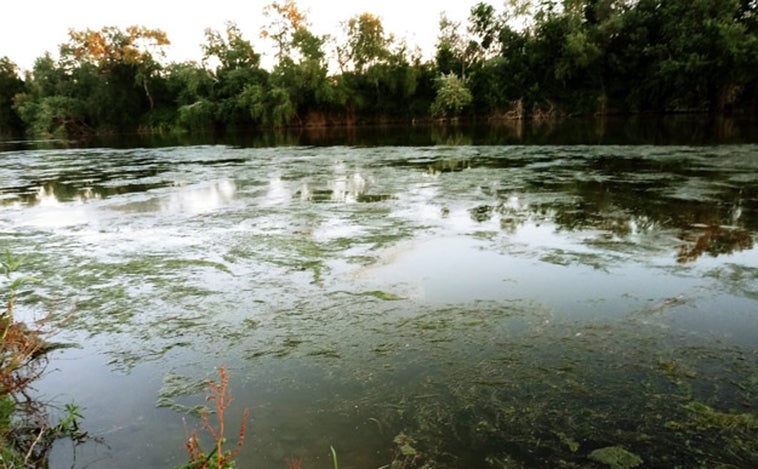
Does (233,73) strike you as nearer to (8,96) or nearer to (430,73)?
(430,73)

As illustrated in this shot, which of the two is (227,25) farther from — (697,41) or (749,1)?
(749,1)

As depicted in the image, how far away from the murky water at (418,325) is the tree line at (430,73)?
3015cm

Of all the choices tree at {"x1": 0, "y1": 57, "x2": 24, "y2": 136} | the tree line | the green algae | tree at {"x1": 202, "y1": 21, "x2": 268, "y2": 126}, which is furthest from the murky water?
tree at {"x1": 0, "y1": 57, "x2": 24, "y2": 136}

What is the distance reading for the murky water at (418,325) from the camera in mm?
2385

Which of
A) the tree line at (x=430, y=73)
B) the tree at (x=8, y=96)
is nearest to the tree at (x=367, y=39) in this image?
the tree line at (x=430, y=73)

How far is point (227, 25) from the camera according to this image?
4372cm

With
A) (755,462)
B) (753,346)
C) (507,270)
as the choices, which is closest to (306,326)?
(507,270)

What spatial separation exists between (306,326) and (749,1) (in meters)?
40.8

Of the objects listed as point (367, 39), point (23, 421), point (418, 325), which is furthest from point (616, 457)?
point (367, 39)

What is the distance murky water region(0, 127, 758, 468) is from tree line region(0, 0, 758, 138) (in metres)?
30.2

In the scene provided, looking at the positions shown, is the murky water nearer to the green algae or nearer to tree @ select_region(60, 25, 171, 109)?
the green algae

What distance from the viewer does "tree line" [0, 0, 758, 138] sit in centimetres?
3161

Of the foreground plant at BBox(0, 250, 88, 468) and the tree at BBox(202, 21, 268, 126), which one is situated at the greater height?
the tree at BBox(202, 21, 268, 126)

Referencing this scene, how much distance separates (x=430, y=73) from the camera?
137 feet
